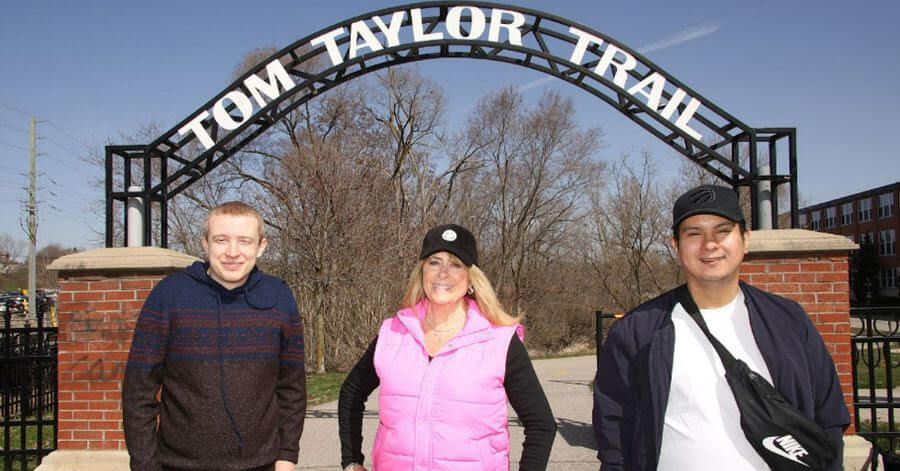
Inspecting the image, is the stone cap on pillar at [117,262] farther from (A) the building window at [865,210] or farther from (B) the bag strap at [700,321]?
(A) the building window at [865,210]

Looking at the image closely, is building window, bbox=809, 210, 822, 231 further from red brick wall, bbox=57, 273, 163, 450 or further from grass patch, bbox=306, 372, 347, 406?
red brick wall, bbox=57, 273, 163, 450

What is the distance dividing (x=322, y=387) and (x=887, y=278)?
5603cm

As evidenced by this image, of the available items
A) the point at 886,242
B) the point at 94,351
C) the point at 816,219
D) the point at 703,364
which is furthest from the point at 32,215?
the point at 816,219

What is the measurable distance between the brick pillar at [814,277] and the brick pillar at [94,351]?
15.6 ft

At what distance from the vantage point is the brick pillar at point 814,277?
497 centimetres

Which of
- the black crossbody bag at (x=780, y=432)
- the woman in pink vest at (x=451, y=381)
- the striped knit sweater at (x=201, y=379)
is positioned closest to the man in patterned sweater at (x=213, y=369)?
the striped knit sweater at (x=201, y=379)

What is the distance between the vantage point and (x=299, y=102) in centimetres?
630

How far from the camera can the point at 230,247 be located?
8.61 ft

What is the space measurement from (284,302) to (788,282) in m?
4.15

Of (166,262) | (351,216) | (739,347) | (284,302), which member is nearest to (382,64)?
(166,262)

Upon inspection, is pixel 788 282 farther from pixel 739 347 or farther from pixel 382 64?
pixel 382 64

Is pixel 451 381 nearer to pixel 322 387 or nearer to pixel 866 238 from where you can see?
pixel 322 387

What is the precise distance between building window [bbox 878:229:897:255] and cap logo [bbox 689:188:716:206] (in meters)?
59.2

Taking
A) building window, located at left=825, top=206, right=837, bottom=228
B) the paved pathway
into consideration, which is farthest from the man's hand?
building window, located at left=825, top=206, right=837, bottom=228
